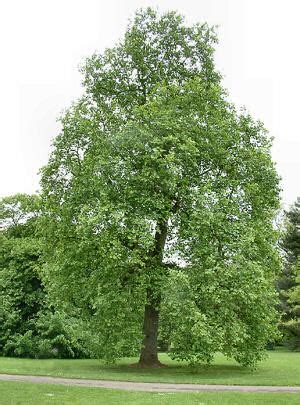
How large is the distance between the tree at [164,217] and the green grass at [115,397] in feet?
17.5

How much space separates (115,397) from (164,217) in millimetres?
11124

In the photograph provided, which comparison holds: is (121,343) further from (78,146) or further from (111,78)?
(111,78)

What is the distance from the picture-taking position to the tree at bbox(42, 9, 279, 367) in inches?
953

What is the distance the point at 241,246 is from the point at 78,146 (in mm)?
10815

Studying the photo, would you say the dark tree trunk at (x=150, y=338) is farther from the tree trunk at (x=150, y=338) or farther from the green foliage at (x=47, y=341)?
the green foliage at (x=47, y=341)

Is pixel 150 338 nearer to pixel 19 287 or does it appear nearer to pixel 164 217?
pixel 164 217

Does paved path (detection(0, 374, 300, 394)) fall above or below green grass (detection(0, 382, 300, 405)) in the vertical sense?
above

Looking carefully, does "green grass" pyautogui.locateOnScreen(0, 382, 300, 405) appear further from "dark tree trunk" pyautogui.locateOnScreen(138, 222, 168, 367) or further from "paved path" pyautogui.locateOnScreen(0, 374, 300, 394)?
"dark tree trunk" pyautogui.locateOnScreen(138, 222, 168, 367)

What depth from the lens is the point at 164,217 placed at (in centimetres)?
2589

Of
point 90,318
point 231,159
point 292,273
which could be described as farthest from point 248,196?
point 292,273

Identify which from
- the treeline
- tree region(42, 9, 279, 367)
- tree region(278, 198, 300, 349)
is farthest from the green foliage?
tree region(278, 198, 300, 349)

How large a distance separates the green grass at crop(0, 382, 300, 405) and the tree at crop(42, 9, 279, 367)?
5.33 meters

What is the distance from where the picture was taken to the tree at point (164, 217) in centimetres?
2422

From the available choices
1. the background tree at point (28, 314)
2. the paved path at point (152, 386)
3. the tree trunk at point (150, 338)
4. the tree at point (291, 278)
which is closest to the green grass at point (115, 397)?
the paved path at point (152, 386)
